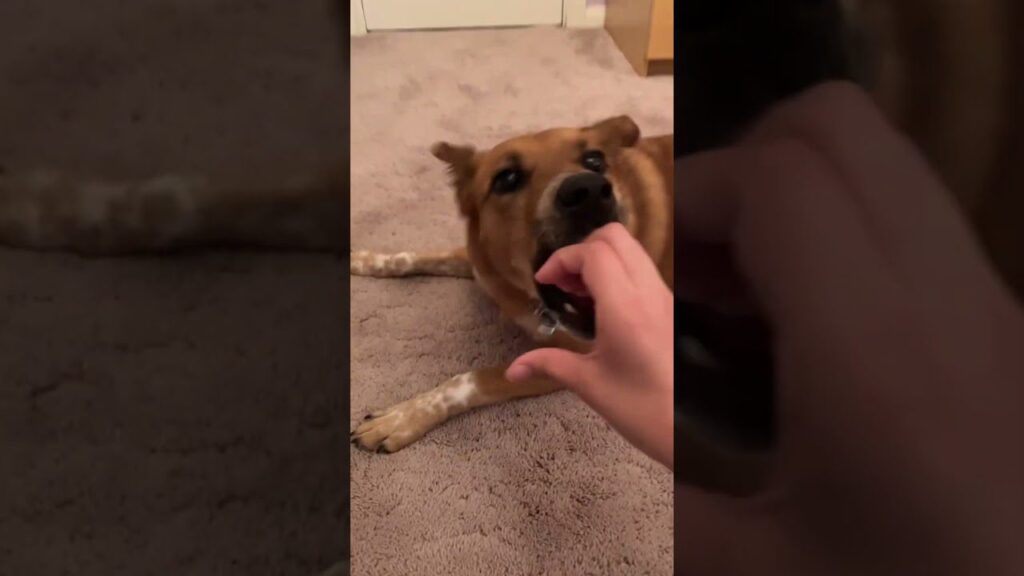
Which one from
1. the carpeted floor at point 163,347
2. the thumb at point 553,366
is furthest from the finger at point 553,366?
the carpeted floor at point 163,347

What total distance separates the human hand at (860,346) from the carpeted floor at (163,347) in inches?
8.9

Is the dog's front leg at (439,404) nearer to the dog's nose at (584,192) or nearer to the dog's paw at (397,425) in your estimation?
the dog's paw at (397,425)

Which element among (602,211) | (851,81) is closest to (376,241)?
(602,211)

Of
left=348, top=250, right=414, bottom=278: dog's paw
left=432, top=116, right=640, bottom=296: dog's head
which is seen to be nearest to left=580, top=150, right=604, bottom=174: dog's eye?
left=432, top=116, right=640, bottom=296: dog's head

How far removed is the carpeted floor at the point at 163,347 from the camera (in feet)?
1.23

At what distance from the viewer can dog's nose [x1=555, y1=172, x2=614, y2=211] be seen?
29 cm

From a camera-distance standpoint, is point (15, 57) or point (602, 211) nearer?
point (602, 211)

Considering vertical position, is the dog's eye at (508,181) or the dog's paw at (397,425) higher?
the dog's eye at (508,181)

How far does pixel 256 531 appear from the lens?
40 centimetres

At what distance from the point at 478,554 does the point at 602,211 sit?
0.24 meters

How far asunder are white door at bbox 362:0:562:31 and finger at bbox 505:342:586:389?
0.15 m

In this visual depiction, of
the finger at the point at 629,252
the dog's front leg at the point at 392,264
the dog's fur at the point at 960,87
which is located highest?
the dog's fur at the point at 960,87

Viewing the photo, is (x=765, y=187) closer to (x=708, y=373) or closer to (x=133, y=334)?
(x=708, y=373)

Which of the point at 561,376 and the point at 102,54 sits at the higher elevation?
the point at 102,54
